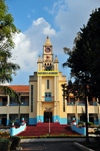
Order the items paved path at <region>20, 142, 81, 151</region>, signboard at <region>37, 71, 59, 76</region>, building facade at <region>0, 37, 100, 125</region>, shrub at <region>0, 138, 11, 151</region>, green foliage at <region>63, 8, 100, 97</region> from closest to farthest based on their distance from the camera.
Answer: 1. shrub at <region>0, 138, 11, 151</region>
2. green foliage at <region>63, 8, 100, 97</region>
3. paved path at <region>20, 142, 81, 151</region>
4. building facade at <region>0, 37, 100, 125</region>
5. signboard at <region>37, 71, 59, 76</region>

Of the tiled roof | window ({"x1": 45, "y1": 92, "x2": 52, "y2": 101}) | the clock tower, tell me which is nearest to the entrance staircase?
window ({"x1": 45, "y1": 92, "x2": 52, "y2": 101})

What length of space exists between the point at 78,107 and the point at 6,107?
13769mm

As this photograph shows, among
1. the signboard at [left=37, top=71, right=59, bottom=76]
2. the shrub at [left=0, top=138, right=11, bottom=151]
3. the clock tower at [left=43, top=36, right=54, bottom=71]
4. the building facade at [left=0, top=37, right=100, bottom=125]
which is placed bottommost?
the shrub at [left=0, top=138, right=11, bottom=151]

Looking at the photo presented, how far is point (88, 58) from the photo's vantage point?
14.9 metres

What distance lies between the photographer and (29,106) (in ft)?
131

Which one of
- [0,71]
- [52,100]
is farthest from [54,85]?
[0,71]

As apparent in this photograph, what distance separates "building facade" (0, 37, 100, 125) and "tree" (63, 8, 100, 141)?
18903 millimetres

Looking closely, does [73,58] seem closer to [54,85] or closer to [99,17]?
[99,17]

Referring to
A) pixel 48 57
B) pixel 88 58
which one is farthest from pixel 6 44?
pixel 48 57

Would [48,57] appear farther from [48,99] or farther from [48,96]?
[48,99]

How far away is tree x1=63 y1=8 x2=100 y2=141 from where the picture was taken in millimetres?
13960

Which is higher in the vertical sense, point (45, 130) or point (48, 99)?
point (48, 99)

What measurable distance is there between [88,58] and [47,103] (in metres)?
25.1

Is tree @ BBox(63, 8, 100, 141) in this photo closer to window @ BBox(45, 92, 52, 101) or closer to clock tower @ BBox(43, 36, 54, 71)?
window @ BBox(45, 92, 52, 101)
